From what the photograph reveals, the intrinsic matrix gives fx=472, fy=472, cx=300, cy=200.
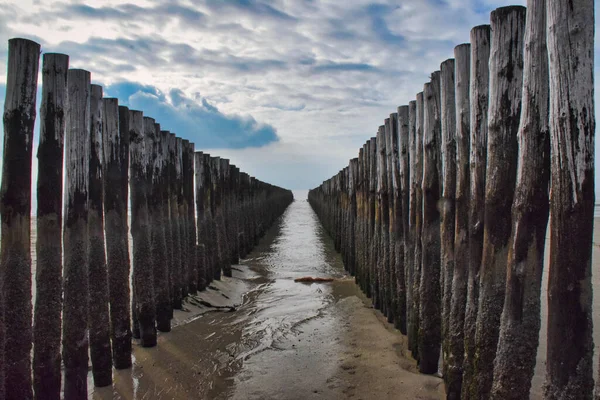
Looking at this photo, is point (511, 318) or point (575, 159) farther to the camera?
point (511, 318)

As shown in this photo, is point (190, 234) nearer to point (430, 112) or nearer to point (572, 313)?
point (430, 112)

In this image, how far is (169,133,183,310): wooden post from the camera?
7406mm

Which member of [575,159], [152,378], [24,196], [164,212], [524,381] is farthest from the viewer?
[164,212]

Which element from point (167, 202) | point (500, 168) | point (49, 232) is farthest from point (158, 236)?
point (500, 168)

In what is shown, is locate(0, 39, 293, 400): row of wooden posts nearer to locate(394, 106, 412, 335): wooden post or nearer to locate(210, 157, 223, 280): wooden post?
locate(210, 157, 223, 280): wooden post

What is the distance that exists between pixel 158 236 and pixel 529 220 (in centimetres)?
496

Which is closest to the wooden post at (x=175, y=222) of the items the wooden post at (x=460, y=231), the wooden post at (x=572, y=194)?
the wooden post at (x=460, y=231)

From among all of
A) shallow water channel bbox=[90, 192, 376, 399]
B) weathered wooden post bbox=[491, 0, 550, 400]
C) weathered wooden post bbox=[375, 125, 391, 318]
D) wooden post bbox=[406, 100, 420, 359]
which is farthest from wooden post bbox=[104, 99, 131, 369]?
weathered wooden post bbox=[491, 0, 550, 400]

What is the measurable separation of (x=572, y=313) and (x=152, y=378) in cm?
402

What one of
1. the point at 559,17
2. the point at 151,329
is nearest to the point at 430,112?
the point at 559,17

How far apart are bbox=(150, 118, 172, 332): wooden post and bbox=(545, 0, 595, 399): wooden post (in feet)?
16.4

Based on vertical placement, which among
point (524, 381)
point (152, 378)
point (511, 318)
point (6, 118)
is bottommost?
point (152, 378)

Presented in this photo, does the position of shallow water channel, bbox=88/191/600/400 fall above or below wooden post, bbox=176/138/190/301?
below

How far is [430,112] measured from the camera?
5.05 m
